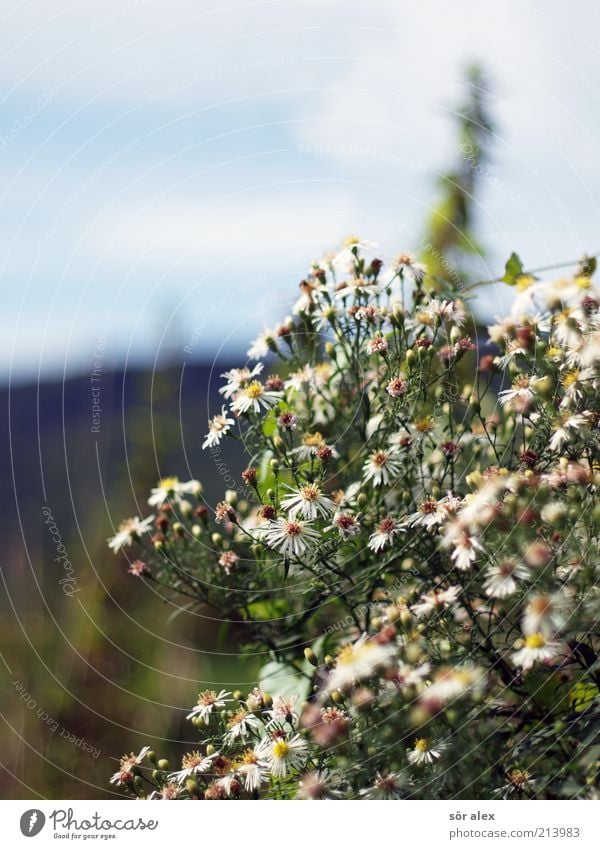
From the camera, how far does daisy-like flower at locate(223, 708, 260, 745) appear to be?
687mm

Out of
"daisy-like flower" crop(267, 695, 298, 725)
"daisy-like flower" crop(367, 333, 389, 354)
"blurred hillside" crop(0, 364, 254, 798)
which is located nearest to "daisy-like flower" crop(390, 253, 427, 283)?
"daisy-like flower" crop(367, 333, 389, 354)

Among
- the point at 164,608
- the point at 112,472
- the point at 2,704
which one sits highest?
the point at 112,472

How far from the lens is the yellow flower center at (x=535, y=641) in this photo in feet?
2.09

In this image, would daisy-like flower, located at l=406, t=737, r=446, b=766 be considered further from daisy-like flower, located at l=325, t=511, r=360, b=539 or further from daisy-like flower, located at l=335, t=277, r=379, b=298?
daisy-like flower, located at l=335, t=277, r=379, b=298

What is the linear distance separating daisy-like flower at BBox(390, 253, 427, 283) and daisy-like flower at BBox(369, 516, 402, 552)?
276mm

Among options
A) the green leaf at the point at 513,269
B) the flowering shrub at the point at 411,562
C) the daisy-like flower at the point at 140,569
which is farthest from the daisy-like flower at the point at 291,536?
the green leaf at the point at 513,269

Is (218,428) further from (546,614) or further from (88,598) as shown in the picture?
(88,598)

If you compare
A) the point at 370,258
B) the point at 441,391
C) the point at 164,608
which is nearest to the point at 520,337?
the point at 441,391

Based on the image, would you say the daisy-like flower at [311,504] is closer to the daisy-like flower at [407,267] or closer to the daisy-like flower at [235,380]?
the daisy-like flower at [235,380]

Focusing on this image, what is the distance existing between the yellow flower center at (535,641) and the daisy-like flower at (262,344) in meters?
0.41

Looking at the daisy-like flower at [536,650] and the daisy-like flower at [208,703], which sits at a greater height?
the daisy-like flower at [208,703]
